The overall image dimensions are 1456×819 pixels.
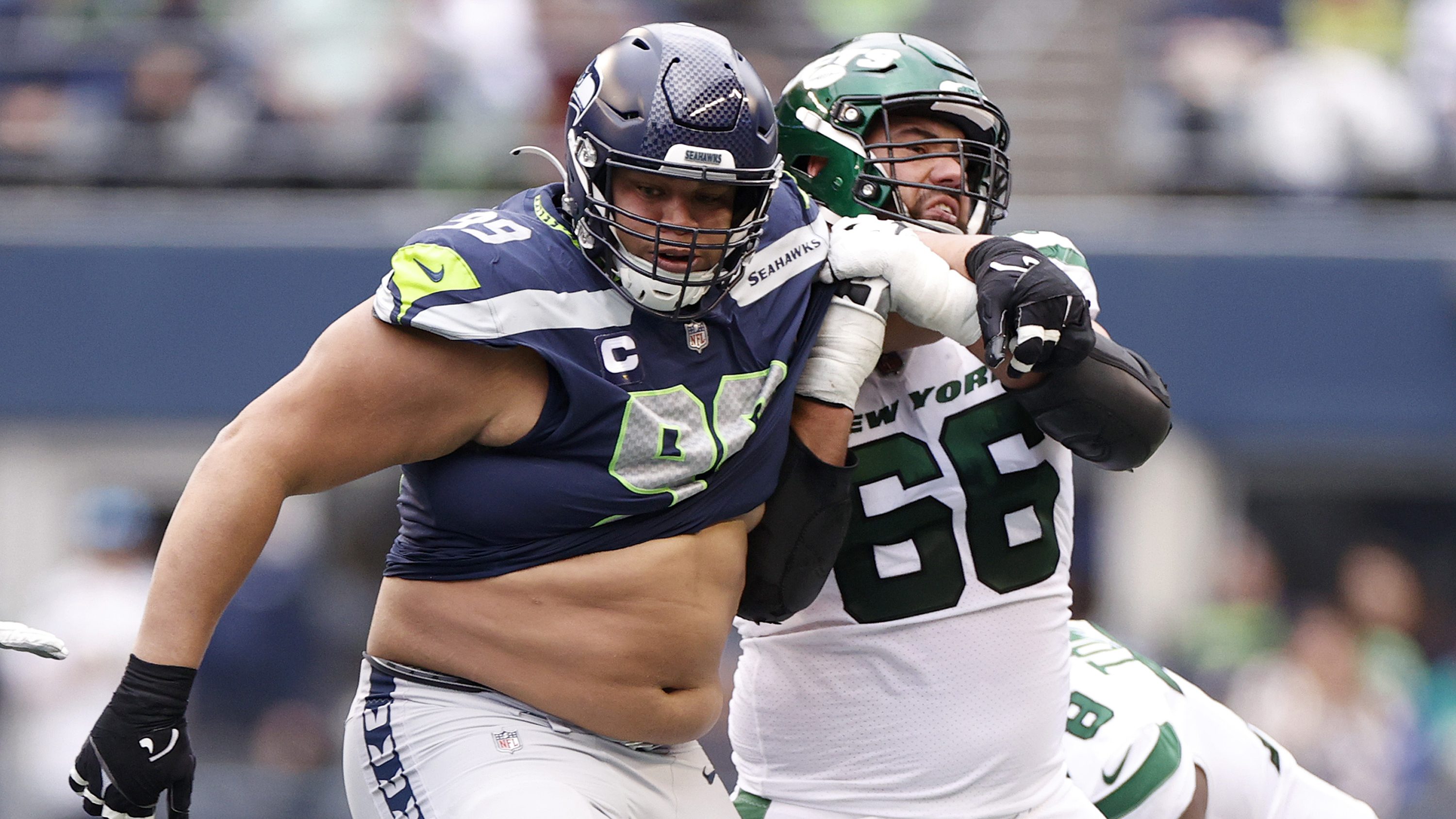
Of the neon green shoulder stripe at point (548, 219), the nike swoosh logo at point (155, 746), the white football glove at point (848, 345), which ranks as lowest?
the nike swoosh logo at point (155, 746)

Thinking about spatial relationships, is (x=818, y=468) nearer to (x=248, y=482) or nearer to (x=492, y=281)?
(x=492, y=281)

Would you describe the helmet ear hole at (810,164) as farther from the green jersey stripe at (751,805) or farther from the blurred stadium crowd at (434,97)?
the blurred stadium crowd at (434,97)

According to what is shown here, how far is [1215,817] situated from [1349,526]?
7.19m

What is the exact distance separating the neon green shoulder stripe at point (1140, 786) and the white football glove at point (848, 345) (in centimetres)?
114

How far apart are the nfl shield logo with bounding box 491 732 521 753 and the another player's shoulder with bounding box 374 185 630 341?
66 centimetres

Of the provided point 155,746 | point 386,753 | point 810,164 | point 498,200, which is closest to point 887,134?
point 810,164

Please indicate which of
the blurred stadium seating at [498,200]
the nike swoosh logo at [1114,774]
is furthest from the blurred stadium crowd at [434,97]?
the nike swoosh logo at [1114,774]

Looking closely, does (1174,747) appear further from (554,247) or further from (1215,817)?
(554,247)

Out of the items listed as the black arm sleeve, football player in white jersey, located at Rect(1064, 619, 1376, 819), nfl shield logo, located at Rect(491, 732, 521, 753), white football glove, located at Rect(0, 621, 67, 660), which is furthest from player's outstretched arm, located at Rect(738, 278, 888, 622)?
white football glove, located at Rect(0, 621, 67, 660)

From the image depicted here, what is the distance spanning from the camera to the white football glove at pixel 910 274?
3.36 metres

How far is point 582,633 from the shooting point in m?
3.13

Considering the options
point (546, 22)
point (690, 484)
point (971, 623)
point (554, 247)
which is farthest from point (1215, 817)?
point (546, 22)

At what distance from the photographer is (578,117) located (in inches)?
129

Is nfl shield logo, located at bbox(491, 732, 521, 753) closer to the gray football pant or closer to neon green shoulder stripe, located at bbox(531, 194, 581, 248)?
the gray football pant
